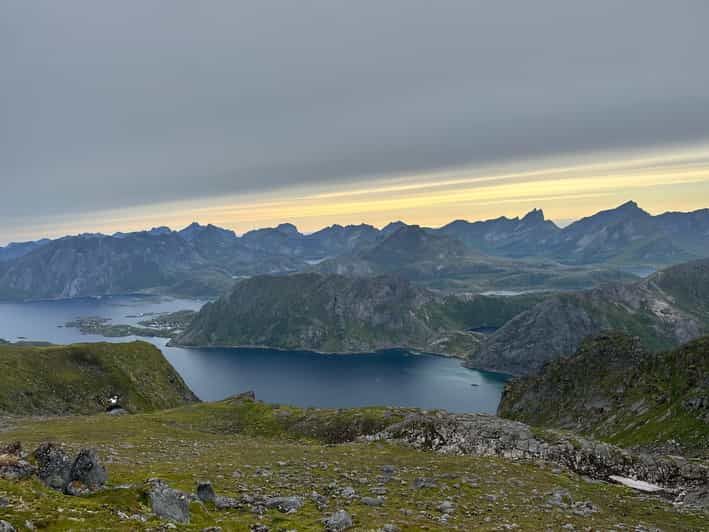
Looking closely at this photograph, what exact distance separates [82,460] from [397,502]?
20.7 meters

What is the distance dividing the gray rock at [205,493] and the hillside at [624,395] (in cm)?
6054

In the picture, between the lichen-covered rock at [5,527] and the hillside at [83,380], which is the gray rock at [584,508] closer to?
the lichen-covered rock at [5,527]

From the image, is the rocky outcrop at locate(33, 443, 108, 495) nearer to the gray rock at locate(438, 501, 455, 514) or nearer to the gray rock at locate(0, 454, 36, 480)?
the gray rock at locate(0, 454, 36, 480)

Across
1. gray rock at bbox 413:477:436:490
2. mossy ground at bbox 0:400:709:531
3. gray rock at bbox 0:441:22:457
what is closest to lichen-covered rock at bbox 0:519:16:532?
mossy ground at bbox 0:400:709:531

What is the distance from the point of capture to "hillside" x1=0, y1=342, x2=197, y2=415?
10150cm

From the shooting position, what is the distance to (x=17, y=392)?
329 ft

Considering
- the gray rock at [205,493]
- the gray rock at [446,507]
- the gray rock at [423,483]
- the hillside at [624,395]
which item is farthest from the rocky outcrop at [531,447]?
the gray rock at [205,493]

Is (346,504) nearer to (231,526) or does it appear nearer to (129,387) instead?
(231,526)

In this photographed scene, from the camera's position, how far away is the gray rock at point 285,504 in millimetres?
28433

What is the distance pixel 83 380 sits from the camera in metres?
115

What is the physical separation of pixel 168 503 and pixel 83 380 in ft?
363

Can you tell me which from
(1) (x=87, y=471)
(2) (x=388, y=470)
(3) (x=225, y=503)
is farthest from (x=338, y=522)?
(2) (x=388, y=470)

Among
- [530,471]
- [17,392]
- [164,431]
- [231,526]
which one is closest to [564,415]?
[530,471]

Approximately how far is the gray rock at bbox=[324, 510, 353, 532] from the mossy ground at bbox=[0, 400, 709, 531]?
594mm
